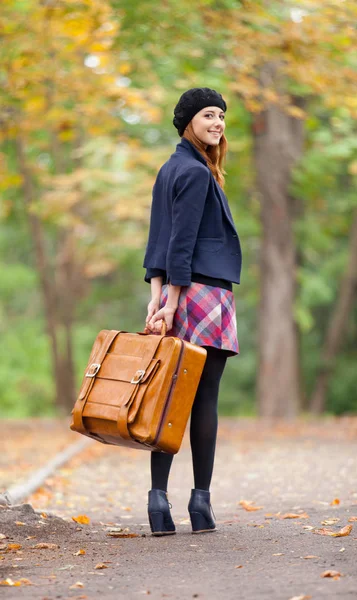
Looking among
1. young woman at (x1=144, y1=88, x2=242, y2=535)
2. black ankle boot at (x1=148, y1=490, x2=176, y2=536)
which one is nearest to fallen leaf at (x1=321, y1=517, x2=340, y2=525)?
young woman at (x1=144, y1=88, x2=242, y2=535)

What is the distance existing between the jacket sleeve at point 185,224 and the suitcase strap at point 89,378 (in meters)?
0.43

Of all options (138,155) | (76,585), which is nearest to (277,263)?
(138,155)

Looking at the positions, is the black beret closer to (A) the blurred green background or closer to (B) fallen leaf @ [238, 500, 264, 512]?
(B) fallen leaf @ [238, 500, 264, 512]

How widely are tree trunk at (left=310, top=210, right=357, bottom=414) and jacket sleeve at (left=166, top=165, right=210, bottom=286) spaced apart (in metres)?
15.0

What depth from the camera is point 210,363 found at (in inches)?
192

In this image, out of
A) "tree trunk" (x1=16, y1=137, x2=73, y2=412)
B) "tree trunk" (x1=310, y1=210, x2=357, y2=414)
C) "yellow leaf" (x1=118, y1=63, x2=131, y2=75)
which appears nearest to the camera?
"yellow leaf" (x1=118, y1=63, x2=131, y2=75)

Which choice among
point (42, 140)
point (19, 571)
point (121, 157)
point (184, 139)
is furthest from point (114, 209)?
point (19, 571)

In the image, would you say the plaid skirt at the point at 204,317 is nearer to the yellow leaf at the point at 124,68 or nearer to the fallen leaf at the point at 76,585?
the fallen leaf at the point at 76,585

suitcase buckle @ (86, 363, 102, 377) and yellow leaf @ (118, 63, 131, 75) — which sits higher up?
yellow leaf @ (118, 63, 131, 75)

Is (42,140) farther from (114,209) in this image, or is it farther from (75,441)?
(75,441)

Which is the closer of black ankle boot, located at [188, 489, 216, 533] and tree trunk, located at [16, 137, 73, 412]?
black ankle boot, located at [188, 489, 216, 533]

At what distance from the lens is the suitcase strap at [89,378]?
15.7 ft

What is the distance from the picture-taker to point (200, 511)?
489 centimetres

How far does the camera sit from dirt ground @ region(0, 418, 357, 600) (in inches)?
147
